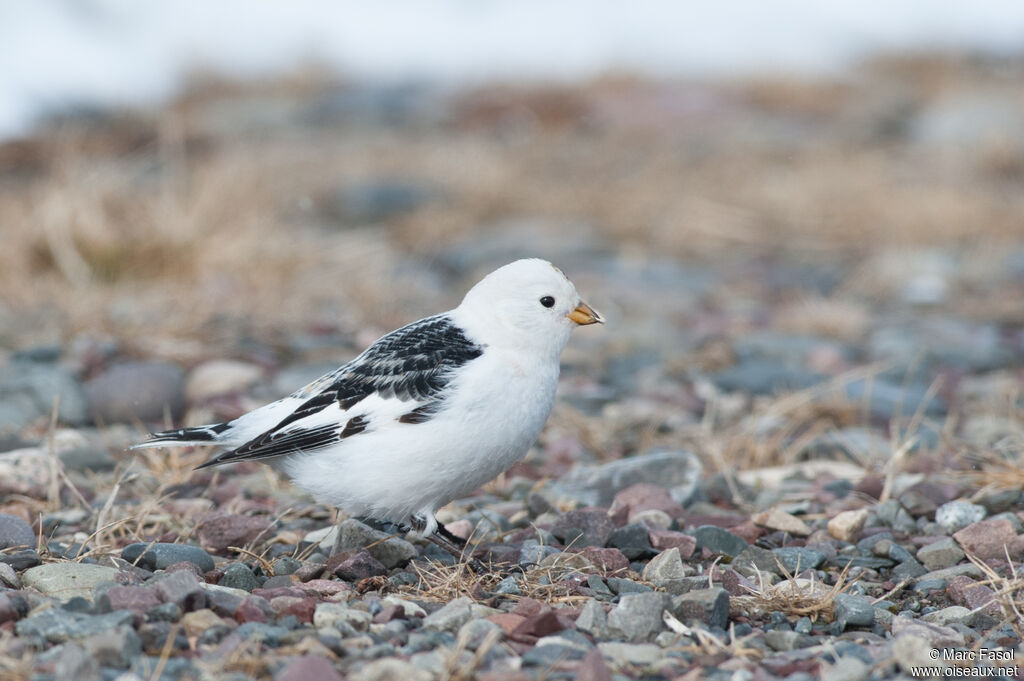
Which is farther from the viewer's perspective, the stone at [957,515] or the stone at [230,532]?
the stone at [957,515]

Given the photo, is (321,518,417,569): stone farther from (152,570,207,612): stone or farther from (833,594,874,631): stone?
(833,594,874,631): stone

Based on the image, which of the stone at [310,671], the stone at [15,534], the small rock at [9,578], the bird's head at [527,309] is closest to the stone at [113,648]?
the stone at [310,671]

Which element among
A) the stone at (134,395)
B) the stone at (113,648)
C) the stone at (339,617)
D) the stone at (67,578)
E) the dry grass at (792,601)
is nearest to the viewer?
the stone at (113,648)

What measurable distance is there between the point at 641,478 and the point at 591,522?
53 cm

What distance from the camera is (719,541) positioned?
302cm

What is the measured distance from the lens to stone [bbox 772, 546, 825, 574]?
9.49 feet

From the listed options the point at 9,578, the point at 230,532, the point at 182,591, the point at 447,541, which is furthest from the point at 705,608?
the point at 9,578

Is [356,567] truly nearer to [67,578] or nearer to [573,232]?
[67,578]

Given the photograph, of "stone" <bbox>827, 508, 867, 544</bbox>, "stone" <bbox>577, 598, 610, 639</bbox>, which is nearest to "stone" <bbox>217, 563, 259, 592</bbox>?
"stone" <bbox>577, 598, 610, 639</bbox>

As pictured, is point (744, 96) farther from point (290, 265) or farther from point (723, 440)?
point (723, 440)

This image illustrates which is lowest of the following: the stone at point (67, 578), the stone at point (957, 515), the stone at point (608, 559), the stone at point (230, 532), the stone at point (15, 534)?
the stone at point (957, 515)

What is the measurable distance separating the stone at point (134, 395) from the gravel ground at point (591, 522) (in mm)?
10

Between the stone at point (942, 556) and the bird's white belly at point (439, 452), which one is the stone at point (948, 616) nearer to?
the stone at point (942, 556)

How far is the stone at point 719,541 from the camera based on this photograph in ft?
9.84
